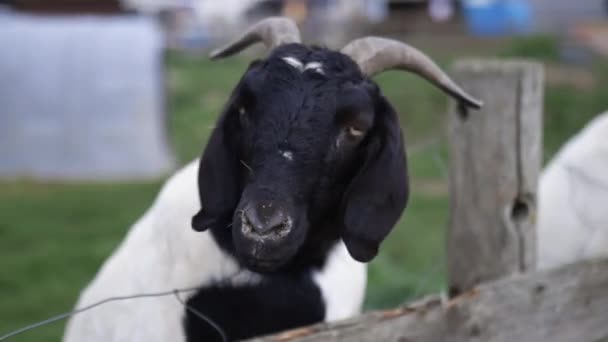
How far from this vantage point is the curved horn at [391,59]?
265cm

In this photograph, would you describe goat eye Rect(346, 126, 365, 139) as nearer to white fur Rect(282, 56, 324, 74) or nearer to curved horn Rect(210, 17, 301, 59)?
white fur Rect(282, 56, 324, 74)

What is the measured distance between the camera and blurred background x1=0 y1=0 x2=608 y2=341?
20.7 feet

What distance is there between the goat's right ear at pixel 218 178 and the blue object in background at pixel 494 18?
1653 centimetres

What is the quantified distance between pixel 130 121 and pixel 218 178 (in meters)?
8.56

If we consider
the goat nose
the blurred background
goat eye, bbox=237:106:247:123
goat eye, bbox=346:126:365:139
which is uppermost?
goat eye, bbox=237:106:247:123

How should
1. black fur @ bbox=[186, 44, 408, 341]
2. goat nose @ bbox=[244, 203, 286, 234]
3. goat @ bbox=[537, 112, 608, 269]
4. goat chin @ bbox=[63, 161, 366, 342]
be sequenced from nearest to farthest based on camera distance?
goat nose @ bbox=[244, 203, 286, 234]
black fur @ bbox=[186, 44, 408, 341]
goat chin @ bbox=[63, 161, 366, 342]
goat @ bbox=[537, 112, 608, 269]

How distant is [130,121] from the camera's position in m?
10.9

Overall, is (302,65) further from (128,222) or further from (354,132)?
(128,222)

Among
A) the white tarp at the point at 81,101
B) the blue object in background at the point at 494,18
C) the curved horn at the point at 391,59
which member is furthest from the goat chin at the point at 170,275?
the blue object in background at the point at 494,18

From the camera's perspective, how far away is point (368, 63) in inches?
104

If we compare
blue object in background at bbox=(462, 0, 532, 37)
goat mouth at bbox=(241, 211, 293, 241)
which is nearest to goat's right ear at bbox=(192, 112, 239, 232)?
goat mouth at bbox=(241, 211, 293, 241)

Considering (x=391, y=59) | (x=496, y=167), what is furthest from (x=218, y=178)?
(x=496, y=167)

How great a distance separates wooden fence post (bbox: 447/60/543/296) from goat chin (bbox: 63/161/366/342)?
42cm

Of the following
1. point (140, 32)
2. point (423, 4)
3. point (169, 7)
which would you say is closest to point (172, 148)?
point (140, 32)
